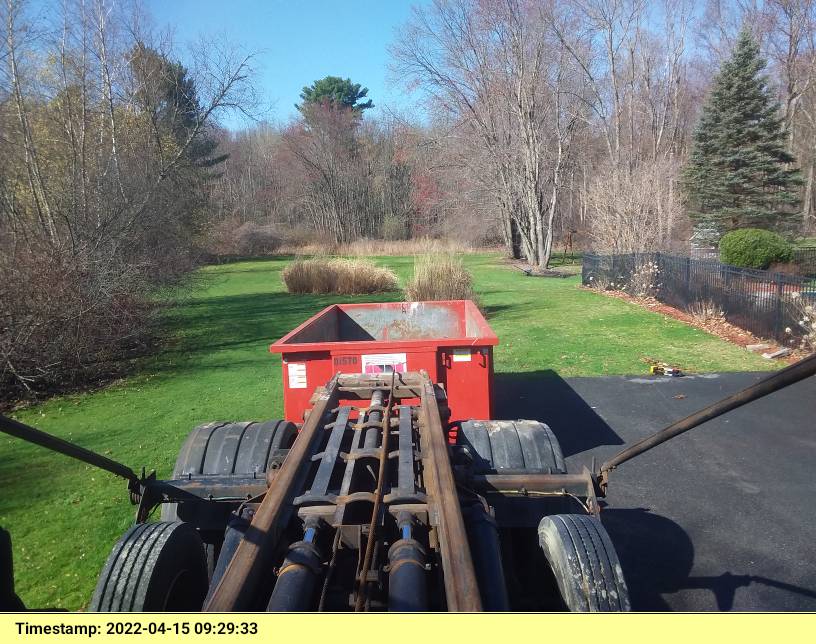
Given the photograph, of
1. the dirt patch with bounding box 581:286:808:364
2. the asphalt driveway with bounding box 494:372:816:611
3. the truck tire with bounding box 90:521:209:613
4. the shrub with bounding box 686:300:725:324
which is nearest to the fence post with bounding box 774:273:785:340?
the dirt patch with bounding box 581:286:808:364

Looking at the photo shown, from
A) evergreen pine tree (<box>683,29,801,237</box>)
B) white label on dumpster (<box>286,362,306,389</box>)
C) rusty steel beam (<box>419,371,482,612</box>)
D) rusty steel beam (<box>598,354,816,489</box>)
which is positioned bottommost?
white label on dumpster (<box>286,362,306,389</box>)

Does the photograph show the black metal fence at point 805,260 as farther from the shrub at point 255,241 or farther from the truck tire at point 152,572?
the shrub at point 255,241

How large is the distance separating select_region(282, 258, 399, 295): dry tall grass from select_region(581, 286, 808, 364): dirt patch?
8.74m

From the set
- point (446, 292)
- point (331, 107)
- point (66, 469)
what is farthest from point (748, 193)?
point (331, 107)

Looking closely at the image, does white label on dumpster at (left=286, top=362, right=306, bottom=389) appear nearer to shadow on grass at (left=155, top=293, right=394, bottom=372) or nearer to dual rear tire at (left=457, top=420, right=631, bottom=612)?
dual rear tire at (left=457, top=420, right=631, bottom=612)

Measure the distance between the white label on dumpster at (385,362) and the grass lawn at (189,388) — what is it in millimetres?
2317

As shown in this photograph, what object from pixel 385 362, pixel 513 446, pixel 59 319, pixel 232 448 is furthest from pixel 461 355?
pixel 59 319

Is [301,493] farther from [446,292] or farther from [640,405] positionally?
[446,292]

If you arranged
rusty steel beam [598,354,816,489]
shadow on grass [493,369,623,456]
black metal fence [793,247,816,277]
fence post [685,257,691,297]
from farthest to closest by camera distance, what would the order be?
black metal fence [793,247,816,277], fence post [685,257,691,297], shadow on grass [493,369,623,456], rusty steel beam [598,354,816,489]

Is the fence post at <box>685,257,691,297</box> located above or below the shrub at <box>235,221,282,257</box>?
below

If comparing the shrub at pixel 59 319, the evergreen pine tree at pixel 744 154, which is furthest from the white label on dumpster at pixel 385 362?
the evergreen pine tree at pixel 744 154

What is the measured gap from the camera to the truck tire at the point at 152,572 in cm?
238

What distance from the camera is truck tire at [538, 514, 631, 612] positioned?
2.40 m

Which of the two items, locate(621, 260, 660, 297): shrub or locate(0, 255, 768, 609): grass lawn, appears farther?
locate(621, 260, 660, 297): shrub
